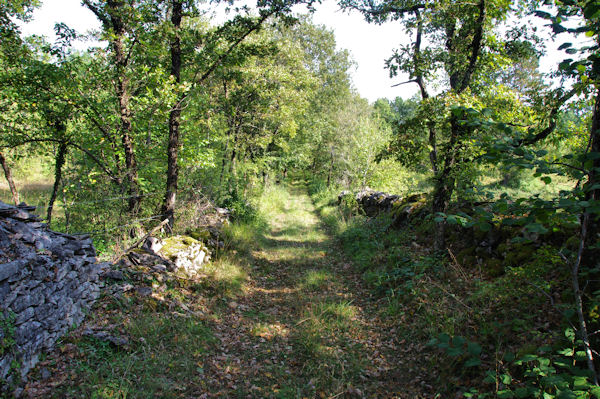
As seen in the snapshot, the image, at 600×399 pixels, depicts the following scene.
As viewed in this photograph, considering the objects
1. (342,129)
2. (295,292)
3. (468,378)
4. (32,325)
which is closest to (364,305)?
(295,292)

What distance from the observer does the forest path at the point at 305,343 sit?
14.0ft

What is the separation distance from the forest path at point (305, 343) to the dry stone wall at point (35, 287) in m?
2.08

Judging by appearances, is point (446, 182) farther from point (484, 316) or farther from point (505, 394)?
point (505, 394)

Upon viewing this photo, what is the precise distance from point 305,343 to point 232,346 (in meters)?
1.26

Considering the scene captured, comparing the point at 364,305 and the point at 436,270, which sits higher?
the point at 436,270

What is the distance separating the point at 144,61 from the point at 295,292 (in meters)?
7.61

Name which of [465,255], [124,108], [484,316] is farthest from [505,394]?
[124,108]

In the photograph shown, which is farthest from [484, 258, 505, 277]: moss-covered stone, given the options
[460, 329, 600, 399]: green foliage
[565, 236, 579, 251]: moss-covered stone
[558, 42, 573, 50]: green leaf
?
[558, 42, 573, 50]: green leaf

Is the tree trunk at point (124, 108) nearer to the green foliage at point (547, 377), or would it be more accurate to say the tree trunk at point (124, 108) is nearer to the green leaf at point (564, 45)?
the green foliage at point (547, 377)

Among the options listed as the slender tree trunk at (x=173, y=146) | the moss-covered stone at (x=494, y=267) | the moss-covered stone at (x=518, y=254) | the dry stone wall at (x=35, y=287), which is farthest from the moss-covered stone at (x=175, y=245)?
the moss-covered stone at (x=518, y=254)

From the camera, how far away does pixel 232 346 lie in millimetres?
5215

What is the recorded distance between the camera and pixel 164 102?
7.53m

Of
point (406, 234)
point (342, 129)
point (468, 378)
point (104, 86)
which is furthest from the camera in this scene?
point (342, 129)

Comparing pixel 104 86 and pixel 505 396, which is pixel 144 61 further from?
pixel 505 396
